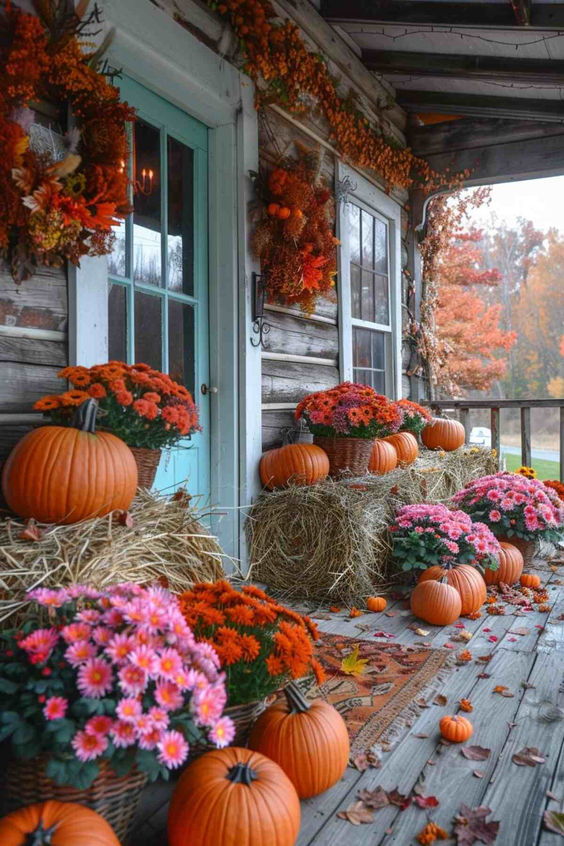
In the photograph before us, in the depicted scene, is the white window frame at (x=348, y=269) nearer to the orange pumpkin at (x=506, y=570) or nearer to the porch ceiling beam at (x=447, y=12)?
the porch ceiling beam at (x=447, y=12)

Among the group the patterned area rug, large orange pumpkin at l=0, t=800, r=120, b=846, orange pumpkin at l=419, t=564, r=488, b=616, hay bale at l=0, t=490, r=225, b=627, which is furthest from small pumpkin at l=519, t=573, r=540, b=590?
large orange pumpkin at l=0, t=800, r=120, b=846

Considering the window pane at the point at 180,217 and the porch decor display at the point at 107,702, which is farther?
the window pane at the point at 180,217

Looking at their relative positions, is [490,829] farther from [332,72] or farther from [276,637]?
[332,72]

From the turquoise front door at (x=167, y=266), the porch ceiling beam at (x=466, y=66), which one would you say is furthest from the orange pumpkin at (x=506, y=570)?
the porch ceiling beam at (x=466, y=66)

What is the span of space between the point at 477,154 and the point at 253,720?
4963 millimetres

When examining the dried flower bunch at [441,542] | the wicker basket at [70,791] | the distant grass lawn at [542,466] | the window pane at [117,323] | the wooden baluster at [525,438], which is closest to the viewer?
the wicker basket at [70,791]

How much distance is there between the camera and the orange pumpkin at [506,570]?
330 centimetres

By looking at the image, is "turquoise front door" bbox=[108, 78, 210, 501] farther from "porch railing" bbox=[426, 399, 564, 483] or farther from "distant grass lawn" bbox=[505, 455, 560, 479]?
"distant grass lawn" bbox=[505, 455, 560, 479]

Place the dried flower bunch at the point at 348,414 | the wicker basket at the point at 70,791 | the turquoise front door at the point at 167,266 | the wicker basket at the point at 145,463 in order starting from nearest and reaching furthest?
the wicker basket at the point at 70,791
the wicker basket at the point at 145,463
the turquoise front door at the point at 167,266
the dried flower bunch at the point at 348,414

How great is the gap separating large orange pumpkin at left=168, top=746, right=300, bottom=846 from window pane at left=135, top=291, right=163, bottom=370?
1.83 metres

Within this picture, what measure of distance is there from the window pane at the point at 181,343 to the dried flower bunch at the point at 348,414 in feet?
2.36

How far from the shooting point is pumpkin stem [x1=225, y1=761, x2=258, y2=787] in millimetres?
1271

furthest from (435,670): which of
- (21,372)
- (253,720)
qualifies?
(21,372)

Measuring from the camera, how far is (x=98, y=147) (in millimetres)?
2148
